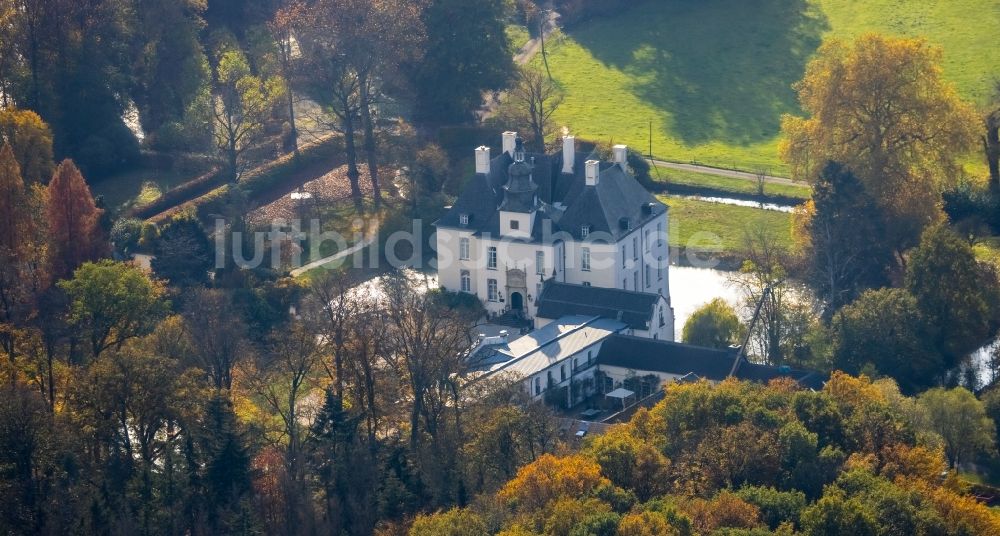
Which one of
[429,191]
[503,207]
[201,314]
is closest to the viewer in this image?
[201,314]

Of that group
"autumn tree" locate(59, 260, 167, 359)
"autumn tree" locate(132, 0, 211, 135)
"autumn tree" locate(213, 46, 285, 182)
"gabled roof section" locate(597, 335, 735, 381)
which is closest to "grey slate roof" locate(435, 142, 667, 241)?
"gabled roof section" locate(597, 335, 735, 381)

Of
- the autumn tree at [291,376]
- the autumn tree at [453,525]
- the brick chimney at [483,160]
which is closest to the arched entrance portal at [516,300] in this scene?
the brick chimney at [483,160]

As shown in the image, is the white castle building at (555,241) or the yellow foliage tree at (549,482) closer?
the yellow foliage tree at (549,482)

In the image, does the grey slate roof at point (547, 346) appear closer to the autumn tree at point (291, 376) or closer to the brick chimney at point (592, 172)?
the autumn tree at point (291, 376)

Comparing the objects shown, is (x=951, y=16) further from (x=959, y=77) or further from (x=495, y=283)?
(x=495, y=283)

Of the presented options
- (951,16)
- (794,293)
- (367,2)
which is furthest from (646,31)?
(794,293)
